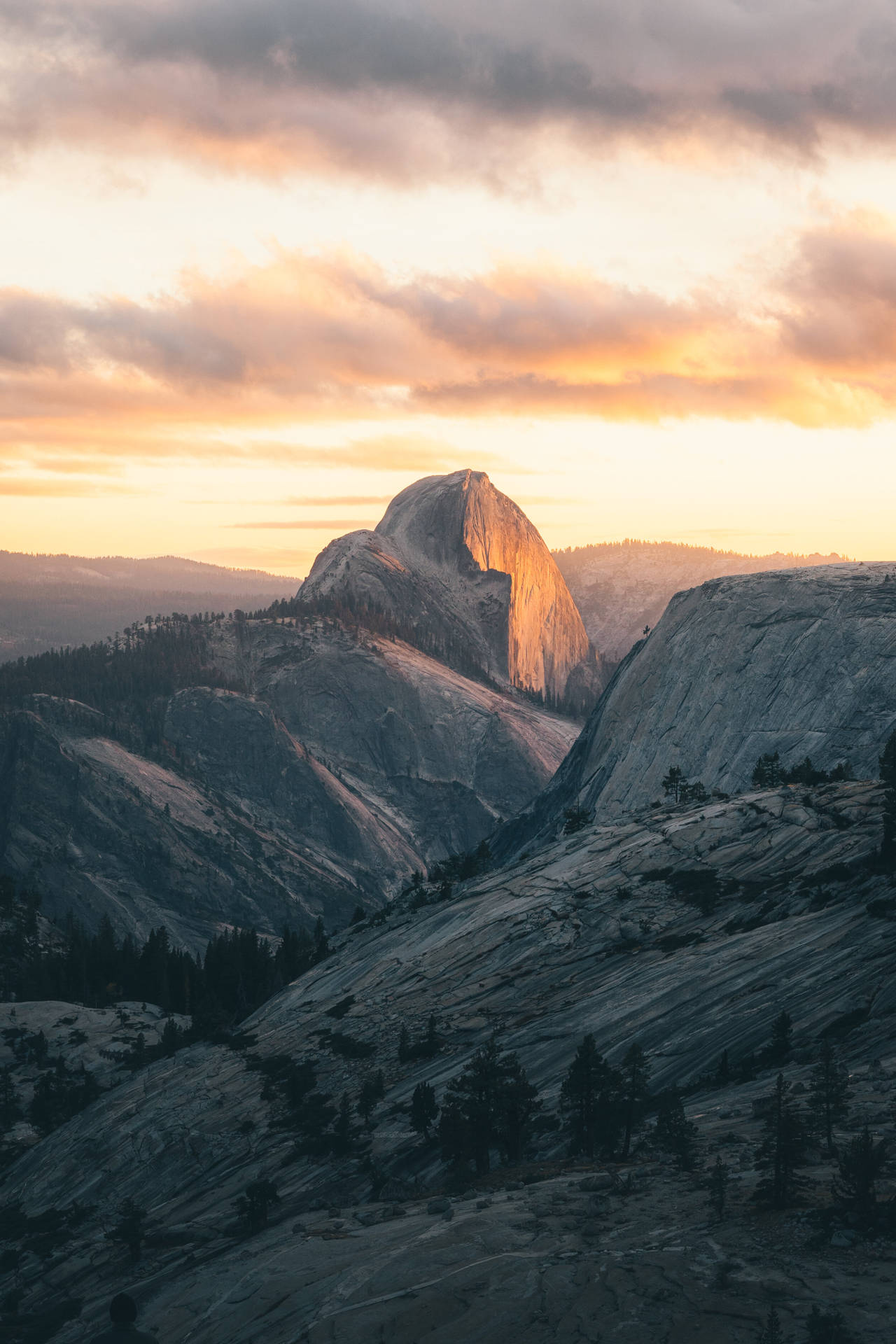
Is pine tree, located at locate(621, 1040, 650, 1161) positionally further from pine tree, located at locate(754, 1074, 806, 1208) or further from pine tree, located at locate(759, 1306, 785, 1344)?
pine tree, located at locate(759, 1306, 785, 1344)

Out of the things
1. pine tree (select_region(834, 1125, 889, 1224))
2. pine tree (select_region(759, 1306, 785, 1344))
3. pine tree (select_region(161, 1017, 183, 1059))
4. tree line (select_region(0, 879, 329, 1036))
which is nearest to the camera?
pine tree (select_region(759, 1306, 785, 1344))

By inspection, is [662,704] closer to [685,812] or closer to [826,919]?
[685,812]

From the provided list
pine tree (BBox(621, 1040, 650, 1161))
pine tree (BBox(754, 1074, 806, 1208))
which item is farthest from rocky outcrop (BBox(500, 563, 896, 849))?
pine tree (BBox(754, 1074, 806, 1208))

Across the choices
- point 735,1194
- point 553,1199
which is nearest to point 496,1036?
point 553,1199

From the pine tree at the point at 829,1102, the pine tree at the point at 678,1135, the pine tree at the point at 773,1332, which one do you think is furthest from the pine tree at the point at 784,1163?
the pine tree at the point at 773,1332

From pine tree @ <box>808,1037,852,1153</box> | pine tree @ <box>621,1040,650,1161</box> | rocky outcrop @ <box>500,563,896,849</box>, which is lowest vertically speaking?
pine tree @ <box>621,1040,650,1161</box>

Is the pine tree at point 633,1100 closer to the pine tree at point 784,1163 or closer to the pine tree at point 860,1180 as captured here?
the pine tree at point 784,1163

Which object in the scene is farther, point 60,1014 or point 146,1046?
point 60,1014
